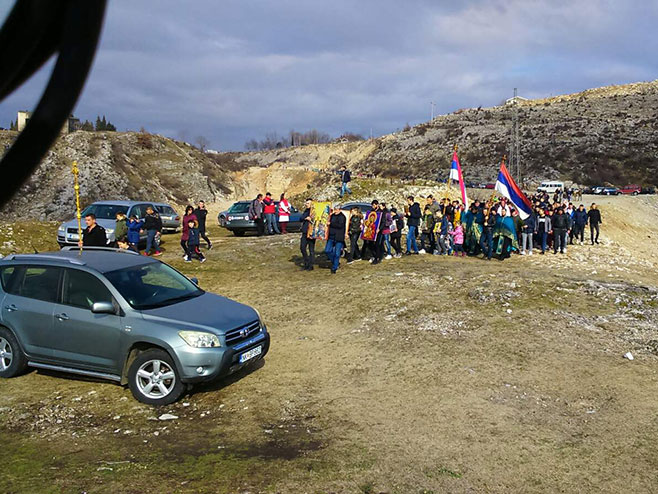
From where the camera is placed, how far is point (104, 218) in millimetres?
19812

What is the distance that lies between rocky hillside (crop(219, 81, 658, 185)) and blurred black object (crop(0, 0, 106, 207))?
212ft

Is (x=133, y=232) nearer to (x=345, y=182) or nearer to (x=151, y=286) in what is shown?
(x=151, y=286)

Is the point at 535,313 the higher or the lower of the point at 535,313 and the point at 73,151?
the lower

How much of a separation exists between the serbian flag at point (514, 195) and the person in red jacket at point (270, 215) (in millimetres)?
8920

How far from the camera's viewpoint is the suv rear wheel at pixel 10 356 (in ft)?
25.7

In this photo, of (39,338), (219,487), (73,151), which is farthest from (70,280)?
(73,151)

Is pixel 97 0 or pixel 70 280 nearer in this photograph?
pixel 97 0

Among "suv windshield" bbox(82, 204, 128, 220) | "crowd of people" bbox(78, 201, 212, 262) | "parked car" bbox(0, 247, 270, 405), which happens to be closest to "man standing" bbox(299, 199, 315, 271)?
"crowd of people" bbox(78, 201, 212, 262)

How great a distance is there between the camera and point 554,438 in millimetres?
6086

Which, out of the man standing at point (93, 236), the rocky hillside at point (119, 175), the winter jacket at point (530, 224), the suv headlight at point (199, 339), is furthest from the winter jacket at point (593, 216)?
the rocky hillside at point (119, 175)

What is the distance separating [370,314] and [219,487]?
6635 millimetres

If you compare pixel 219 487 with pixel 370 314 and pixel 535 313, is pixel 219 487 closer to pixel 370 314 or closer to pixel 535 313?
pixel 370 314

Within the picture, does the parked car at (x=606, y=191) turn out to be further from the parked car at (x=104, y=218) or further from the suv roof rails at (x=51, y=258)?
the suv roof rails at (x=51, y=258)

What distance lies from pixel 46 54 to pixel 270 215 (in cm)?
2149
